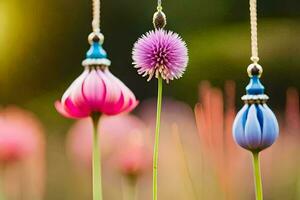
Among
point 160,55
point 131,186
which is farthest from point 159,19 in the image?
point 131,186

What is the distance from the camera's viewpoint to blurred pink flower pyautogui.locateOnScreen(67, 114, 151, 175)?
75cm

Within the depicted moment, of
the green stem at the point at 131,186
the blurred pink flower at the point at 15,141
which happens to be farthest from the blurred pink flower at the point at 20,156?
the green stem at the point at 131,186

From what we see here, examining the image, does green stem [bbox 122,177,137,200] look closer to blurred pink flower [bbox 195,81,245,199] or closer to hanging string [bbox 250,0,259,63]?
blurred pink flower [bbox 195,81,245,199]

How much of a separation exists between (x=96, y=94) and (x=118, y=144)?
26cm

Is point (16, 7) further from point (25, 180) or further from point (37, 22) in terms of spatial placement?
point (25, 180)

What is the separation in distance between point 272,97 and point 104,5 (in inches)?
10.7

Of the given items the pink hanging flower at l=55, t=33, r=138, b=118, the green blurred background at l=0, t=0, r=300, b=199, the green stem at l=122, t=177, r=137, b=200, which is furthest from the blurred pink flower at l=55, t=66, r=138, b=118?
the green blurred background at l=0, t=0, r=300, b=199

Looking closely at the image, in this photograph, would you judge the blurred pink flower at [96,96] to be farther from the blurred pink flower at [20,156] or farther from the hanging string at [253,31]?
the blurred pink flower at [20,156]

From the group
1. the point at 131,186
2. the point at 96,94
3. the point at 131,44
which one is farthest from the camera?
the point at 131,44

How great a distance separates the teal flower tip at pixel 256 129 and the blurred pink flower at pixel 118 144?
0.52ft

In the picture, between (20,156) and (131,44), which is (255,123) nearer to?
(20,156)

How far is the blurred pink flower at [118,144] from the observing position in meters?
0.75

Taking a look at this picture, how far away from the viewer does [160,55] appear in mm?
604

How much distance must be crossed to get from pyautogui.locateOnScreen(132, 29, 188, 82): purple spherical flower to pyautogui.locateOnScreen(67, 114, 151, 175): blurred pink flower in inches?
6.3
